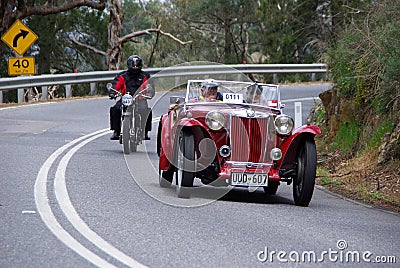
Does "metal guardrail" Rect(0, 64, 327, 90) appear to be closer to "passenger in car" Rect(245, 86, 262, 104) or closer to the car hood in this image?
"passenger in car" Rect(245, 86, 262, 104)

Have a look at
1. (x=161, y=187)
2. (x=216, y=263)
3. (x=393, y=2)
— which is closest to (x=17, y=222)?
(x=216, y=263)

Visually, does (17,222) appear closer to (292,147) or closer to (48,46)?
(292,147)

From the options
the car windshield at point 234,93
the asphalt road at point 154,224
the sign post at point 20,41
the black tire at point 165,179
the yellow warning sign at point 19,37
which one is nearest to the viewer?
the asphalt road at point 154,224

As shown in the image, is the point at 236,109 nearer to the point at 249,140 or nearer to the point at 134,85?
the point at 249,140

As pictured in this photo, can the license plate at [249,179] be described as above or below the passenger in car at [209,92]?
below

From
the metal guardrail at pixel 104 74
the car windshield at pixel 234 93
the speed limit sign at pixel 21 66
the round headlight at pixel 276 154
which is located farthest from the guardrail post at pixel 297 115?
the speed limit sign at pixel 21 66

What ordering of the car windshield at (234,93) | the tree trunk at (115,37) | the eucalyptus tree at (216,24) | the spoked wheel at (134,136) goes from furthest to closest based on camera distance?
1. the eucalyptus tree at (216,24)
2. the tree trunk at (115,37)
3. the spoked wheel at (134,136)
4. the car windshield at (234,93)

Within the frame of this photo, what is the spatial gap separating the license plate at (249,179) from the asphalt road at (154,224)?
29cm

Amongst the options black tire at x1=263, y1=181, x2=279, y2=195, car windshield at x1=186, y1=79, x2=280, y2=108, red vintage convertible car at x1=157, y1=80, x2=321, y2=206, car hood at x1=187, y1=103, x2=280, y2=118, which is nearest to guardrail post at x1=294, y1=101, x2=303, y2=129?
car windshield at x1=186, y1=79, x2=280, y2=108

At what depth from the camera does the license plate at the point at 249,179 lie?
35.7 feet

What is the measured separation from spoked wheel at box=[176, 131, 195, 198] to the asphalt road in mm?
163

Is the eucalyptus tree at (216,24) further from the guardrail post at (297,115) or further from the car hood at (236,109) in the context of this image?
the car hood at (236,109)

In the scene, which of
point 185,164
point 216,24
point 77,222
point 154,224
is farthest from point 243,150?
point 216,24

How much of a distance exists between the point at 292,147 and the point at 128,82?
21.3 feet
